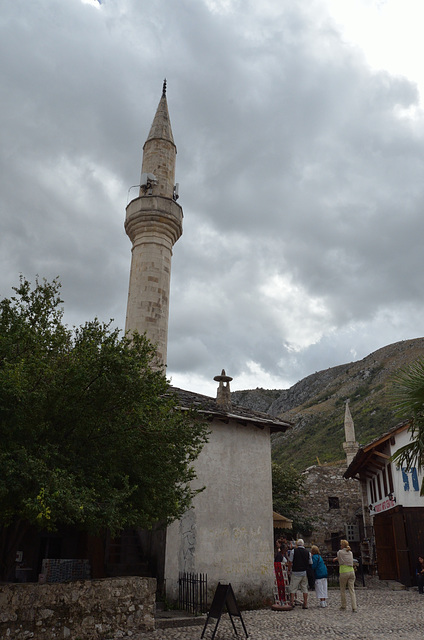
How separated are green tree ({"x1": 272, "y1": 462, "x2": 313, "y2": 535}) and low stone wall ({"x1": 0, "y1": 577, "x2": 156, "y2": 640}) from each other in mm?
17227

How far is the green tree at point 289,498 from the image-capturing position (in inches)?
1018

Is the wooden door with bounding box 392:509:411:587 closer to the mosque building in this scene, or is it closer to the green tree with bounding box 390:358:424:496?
the mosque building

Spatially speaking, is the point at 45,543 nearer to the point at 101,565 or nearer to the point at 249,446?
the point at 101,565

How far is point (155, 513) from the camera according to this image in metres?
9.01

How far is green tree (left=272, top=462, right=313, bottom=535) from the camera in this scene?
25.9 metres

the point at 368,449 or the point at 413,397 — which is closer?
the point at 413,397

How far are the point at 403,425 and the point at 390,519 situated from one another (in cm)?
365

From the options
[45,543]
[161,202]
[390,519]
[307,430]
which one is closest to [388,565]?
[390,519]

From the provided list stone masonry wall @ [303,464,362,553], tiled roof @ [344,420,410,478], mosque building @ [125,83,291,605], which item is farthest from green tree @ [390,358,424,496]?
stone masonry wall @ [303,464,362,553]

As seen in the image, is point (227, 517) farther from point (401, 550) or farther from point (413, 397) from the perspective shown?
point (401, 550)

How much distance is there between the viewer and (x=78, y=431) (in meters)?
8.30

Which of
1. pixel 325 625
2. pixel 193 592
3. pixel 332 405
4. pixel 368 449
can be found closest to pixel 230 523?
pixel 193 592

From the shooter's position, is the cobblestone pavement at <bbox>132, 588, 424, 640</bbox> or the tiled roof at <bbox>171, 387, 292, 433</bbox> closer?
the cobblestone pavement at <bbox>132, 588, 424, 640</bbox>

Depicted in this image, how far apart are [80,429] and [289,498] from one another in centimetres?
2049
